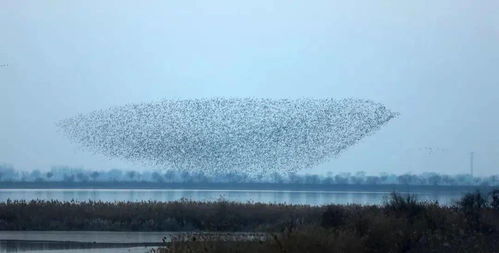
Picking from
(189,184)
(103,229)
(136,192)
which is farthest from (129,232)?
(136,192)

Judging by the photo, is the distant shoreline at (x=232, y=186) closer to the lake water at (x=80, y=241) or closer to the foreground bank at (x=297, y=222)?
the foreground bank at (x=297, y=222)

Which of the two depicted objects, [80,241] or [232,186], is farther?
[232,186]

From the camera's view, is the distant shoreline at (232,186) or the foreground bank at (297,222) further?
the distant shoreline at (232,186)

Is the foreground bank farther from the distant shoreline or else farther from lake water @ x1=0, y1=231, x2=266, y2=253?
the distant shoreline

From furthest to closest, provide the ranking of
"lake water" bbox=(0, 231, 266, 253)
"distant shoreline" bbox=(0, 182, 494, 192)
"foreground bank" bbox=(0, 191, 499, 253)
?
"distant shoreline" bbox=(0, 182, 494, 192)
"lake water" bbox=(0, 231, 266, 253)
"foreground bank" bbox=(0, 191, 499, 253)

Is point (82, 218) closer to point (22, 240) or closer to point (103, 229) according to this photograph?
point (103, 229)

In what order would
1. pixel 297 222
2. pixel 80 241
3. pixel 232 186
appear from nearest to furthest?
pixel 297 222
pixel 80 241
pixel 232 186

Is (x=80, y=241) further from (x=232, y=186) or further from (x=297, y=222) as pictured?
(x=232, y=186)

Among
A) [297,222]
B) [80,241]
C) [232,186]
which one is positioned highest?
[232,186]

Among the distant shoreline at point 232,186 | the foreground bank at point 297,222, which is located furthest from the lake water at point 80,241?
the distant shoreline at point 232,186

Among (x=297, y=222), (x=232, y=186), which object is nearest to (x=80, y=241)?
(x=297, y=222)

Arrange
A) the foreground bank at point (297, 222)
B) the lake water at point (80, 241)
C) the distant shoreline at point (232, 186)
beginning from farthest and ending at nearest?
the distant shoreline at point (232, 186) < the lake water at point (80, 241) < the foreground bank at point (297, 222)

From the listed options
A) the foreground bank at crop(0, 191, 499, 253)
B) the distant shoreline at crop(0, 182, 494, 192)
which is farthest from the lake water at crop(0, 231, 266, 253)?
the distant shoreline at crop(0, 182, 494, 192)

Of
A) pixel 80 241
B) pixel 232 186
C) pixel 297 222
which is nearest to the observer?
pixel 297 222
